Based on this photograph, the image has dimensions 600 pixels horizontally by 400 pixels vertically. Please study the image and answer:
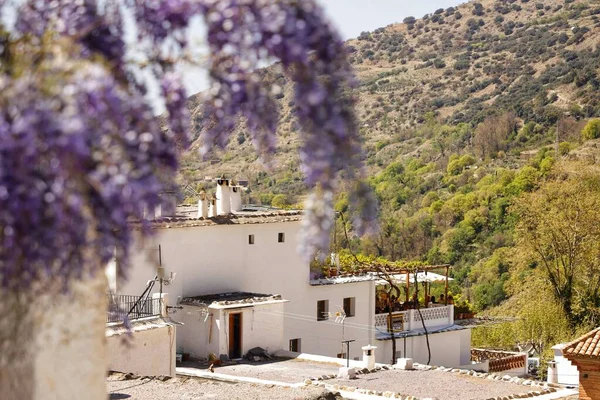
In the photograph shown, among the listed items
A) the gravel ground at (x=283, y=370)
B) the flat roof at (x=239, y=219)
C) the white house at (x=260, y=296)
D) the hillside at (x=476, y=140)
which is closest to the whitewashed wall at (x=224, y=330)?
the white house at (x=260, y=296)

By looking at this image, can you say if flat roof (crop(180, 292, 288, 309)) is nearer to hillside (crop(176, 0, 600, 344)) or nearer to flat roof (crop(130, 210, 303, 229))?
flat roof (crop(130, 210, 303, 229))

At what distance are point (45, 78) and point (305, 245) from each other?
141 cm

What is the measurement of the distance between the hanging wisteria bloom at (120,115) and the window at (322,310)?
1081 inches

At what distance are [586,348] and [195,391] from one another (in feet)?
27.4

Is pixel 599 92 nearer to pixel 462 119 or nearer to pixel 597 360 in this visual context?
pixel 462 119

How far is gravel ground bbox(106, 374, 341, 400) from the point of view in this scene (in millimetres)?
14562

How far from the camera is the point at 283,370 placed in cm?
2459

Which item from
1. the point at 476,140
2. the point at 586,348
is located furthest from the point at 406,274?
the point at 476,140

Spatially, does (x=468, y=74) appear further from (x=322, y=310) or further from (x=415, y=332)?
(x=322, y=310)

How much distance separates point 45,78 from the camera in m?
3.65

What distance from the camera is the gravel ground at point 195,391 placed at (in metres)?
14.6

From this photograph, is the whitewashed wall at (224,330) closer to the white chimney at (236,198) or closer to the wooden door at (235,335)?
the wooden door at (235,335)

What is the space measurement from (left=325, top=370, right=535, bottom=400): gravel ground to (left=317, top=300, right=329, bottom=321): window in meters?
8.96

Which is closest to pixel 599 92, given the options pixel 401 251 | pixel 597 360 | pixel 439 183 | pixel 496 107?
pixel 496 107
